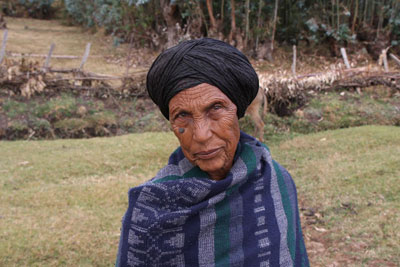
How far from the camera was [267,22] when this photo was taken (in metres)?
13.7

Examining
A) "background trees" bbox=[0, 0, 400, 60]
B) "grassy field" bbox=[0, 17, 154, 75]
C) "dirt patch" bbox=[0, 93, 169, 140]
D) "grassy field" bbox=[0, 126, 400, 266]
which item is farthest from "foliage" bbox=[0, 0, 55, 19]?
"grassy field" bbox=[0, 126, 400, 266]

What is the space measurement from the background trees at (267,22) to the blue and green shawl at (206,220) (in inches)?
447

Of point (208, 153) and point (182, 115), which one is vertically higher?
point (182, 115)

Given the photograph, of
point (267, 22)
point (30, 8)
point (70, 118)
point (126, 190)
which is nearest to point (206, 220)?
point (126, 190)

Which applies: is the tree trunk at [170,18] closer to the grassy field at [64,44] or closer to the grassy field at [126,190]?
the grassy field at [64,44]

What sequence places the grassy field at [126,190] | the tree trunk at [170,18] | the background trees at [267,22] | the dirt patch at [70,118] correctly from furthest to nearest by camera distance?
the tree trunk at [170,18], the background trees at [267,22], the dirt patch at [70,118], the grassy field at [126,190]

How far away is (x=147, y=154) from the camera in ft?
24.0

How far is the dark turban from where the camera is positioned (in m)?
1.48

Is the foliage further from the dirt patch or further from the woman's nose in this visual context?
the woman's nose

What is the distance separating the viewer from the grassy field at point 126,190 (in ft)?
13.7

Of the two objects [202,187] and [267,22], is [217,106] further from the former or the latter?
[267,22]

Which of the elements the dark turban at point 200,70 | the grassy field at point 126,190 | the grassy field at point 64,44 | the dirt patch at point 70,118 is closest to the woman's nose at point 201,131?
the dark turban at point 200,70

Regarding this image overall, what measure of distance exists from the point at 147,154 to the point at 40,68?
14.9 ft

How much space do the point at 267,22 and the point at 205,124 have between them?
42.4ft
